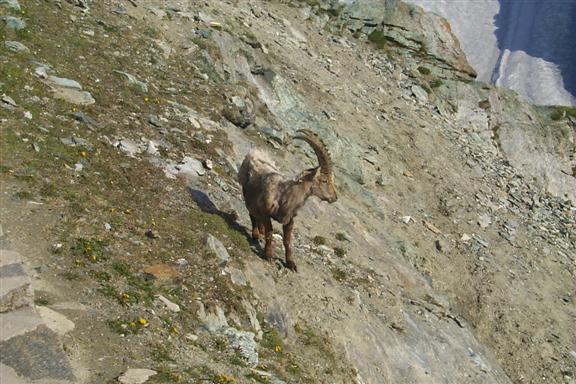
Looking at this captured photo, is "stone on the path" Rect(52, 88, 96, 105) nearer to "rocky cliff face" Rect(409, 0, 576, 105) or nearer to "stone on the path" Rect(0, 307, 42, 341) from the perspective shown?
"stone on the path" Rect(0, 307, 42, 341)

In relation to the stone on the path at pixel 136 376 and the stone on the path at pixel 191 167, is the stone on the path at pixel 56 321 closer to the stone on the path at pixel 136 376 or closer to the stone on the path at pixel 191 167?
the stone on the path at pixel 136 376

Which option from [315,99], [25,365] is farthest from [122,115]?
[315,99]

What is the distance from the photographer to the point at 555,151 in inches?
1596

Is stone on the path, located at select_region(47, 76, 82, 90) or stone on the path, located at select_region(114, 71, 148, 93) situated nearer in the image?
stone on the path, located at select_region(47, 76, 82, 90)

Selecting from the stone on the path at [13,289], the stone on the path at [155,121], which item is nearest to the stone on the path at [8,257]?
the stone on the path at [13,289]

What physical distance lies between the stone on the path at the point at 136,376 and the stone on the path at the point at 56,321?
1138 mm

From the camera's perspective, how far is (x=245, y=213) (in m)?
15.8

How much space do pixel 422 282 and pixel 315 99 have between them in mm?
11926

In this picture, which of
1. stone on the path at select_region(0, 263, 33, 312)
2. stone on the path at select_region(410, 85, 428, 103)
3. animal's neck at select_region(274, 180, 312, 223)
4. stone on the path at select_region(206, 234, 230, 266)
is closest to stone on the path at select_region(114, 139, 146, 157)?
stone on the path at select_region(206, 234, 230, 266)

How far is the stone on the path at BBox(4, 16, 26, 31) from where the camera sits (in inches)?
677

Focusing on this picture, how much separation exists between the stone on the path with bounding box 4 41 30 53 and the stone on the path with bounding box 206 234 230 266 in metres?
8.57

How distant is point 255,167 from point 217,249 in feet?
8.94

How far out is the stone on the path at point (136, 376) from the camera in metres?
7.54

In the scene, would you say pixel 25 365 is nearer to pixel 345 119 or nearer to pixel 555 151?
pixel 345 119
